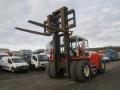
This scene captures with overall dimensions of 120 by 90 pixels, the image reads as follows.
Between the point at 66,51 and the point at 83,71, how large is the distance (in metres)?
1.59

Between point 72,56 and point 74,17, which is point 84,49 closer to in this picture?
point 72,56

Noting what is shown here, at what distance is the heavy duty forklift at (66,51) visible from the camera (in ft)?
49.0

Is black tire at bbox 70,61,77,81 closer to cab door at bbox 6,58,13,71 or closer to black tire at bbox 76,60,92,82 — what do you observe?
black tire at bbox 76,60,92,82

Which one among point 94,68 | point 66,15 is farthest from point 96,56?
point 66,15

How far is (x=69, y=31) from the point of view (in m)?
15.4

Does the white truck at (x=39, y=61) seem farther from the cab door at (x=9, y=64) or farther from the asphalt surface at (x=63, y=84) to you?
the asphalt surface at (x=63, y=84)

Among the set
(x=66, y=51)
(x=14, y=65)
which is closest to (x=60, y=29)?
(x=66, y=51)

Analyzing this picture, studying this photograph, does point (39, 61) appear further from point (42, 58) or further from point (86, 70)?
point (86, 70)

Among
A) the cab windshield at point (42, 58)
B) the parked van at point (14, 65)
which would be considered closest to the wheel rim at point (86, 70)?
the parked van at point (14, 65)

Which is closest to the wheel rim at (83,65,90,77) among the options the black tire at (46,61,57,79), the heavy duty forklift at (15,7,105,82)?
the heavy duty forklift at (15,7,105,82)

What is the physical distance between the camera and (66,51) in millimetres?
15523

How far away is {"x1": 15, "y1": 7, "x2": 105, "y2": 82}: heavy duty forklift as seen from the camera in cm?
1493

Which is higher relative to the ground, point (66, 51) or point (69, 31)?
point (69, 31)

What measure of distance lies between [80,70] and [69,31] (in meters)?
2.44
